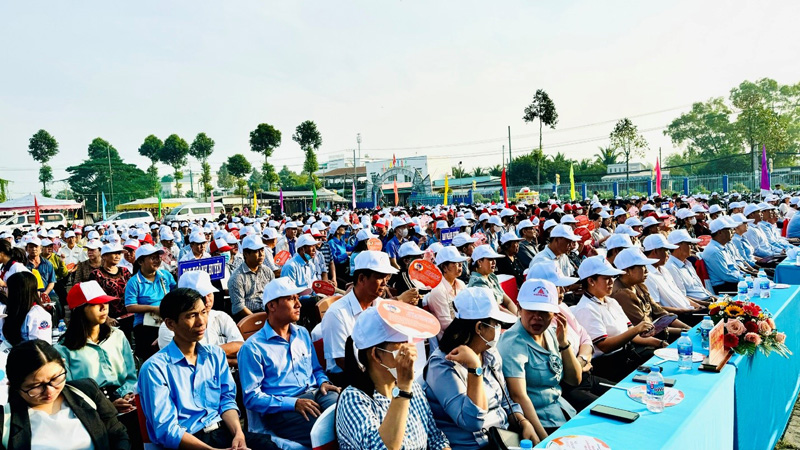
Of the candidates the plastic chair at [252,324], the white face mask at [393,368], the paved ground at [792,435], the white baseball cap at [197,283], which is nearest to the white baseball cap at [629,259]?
the paved ground at [792,435]

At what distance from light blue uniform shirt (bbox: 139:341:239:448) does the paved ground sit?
471 cm

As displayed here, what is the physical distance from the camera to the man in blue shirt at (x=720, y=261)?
7.63m

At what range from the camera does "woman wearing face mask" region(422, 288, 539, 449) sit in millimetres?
2734

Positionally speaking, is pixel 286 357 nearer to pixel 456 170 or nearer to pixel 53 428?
pixel 53 428

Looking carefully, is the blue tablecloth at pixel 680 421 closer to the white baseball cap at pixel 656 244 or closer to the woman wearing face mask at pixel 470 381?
the woman wearing face mask at pixel 470 381

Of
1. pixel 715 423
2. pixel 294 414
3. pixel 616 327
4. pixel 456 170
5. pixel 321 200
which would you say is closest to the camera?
pixel 715 423

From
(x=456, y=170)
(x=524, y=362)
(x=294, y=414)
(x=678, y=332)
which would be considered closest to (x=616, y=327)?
(x=678, y=332)

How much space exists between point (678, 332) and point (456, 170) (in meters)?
68.4

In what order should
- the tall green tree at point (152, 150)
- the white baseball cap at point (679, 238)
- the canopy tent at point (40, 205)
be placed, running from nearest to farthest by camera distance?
the white baseball cap at point (679, 238) → the canopy tent at point (40, 205) → the tall green tree at point (152, 150)

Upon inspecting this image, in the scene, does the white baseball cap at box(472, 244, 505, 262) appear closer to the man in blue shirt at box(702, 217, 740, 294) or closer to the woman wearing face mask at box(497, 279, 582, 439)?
the woman wearing face mask at box(497, 279, 582, 439)

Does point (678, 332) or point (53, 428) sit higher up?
point (53, 428)

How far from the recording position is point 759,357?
4.03m

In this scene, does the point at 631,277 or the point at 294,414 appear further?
the point at 631,277

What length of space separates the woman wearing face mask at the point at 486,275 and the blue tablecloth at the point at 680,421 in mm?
2407
